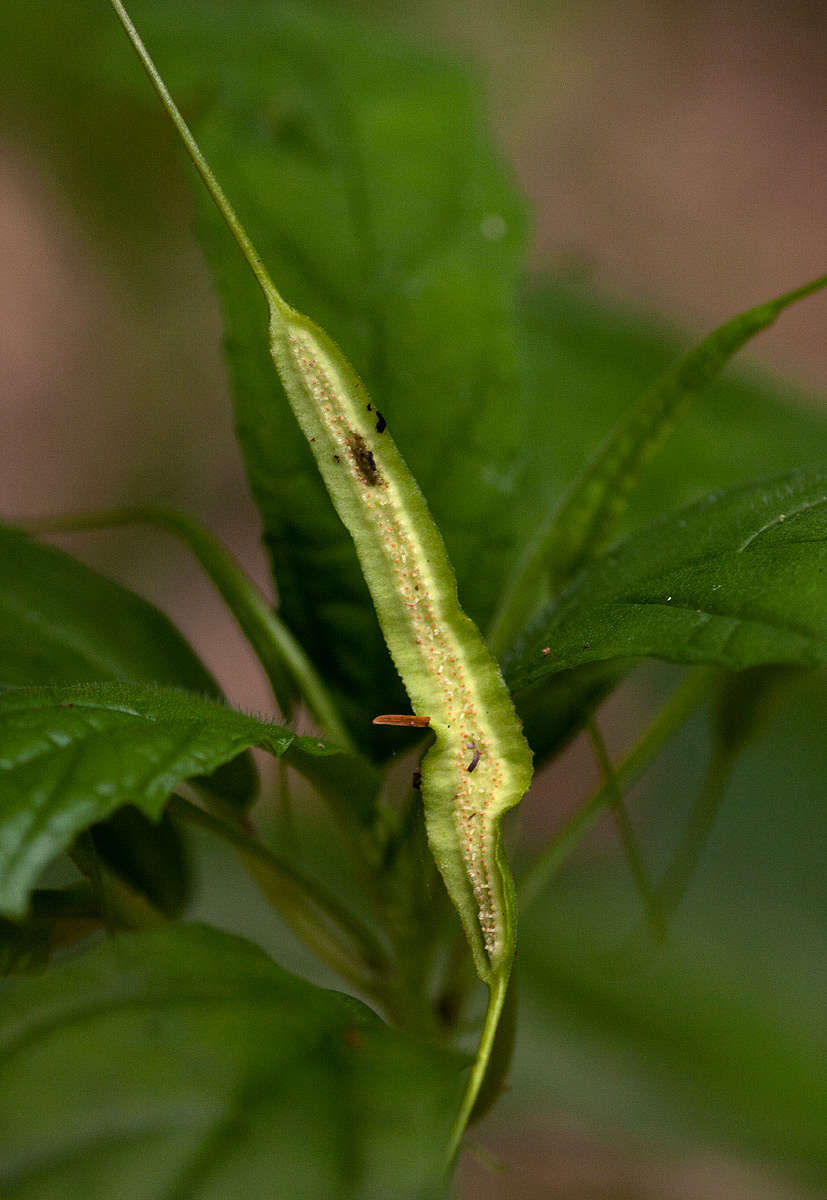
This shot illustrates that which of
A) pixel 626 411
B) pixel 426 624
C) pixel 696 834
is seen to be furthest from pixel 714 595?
pixel 696 834

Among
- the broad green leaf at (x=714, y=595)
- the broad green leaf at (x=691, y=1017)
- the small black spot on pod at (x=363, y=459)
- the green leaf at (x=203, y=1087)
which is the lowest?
the broad green leaf at (x=691, y=1017)

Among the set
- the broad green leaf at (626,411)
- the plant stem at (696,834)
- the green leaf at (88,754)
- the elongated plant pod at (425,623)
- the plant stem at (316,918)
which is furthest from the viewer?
the broad green leaf at (626,411)

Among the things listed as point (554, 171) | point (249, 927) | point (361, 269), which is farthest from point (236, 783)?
point (554, 171)

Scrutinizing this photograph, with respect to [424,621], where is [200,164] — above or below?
above

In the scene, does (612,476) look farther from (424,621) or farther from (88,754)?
(88,754)

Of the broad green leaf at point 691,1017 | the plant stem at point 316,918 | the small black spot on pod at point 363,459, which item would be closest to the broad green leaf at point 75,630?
the plant stem at point 316,918

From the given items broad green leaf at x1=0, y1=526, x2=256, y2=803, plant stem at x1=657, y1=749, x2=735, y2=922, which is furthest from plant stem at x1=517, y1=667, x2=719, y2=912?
broad green leaf at x1=0, y1=526, x2=256, y2=803

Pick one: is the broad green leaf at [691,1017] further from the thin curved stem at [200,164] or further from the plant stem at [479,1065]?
the thin curved stem at [200,164]
